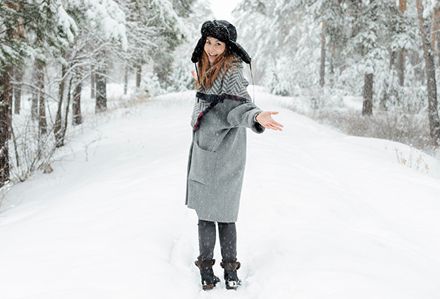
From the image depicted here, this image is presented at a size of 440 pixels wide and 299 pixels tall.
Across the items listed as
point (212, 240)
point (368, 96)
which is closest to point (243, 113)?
point (212, 240)

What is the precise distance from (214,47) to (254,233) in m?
1.82

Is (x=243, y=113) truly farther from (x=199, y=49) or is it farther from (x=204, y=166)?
(x=199, y=49)

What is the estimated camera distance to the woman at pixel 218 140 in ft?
9.87

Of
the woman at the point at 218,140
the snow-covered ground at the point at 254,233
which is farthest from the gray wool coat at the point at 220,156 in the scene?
the snow-covered ground at the point at 254,233

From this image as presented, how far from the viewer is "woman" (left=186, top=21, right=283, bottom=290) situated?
118 inches

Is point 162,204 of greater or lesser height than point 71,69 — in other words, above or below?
below

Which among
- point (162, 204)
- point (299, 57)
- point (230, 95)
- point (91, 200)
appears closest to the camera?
point (230, 95)

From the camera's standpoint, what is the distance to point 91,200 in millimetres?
5254

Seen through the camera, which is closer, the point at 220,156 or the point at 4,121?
the point at 220,156

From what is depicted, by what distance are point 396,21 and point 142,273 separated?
15.1 m

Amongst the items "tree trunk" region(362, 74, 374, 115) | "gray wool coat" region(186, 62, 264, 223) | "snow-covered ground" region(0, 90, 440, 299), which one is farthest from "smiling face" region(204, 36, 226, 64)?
"tree trunk" region(362, 74, 374, 115)

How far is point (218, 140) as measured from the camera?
3.06 m

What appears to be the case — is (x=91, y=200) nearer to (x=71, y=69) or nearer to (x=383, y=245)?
(x=383, y=245)

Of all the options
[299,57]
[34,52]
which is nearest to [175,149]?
[34,52]
